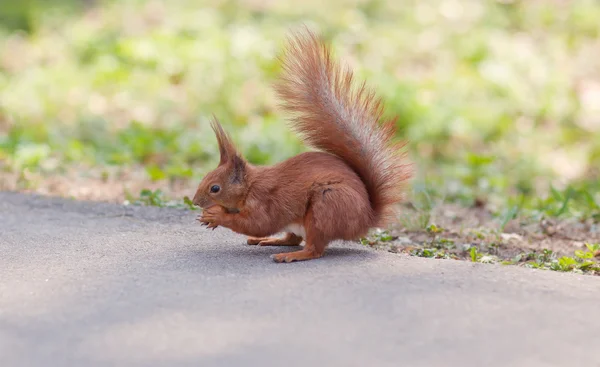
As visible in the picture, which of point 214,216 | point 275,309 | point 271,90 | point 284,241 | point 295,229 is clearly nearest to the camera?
point 275,309

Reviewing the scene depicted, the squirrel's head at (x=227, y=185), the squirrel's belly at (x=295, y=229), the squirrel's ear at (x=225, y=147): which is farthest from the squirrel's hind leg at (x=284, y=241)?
the squirrel's ear at (x=225, y=147)

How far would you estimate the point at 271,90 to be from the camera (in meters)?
7.98

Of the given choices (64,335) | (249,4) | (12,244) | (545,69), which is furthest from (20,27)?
(64,335)

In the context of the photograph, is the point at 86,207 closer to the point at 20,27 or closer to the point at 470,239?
the point at 470,239

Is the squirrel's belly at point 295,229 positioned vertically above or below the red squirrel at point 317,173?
below

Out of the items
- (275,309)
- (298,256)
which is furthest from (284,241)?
(275,309)

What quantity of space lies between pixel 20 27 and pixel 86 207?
276 inches

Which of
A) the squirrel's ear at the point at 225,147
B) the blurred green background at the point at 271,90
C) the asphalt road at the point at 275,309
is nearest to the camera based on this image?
the asphalt road at the point at 275,309

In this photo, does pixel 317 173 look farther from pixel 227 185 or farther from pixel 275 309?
pixel 275 309

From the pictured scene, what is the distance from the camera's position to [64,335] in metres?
2.48

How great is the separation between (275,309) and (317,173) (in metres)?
0.77

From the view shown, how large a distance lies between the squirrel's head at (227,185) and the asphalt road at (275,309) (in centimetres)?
23

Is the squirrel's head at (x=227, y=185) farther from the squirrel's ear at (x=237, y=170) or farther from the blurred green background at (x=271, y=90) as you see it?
the blurred green background at (x=271, y=90)

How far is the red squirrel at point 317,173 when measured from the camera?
3230 millimetres
